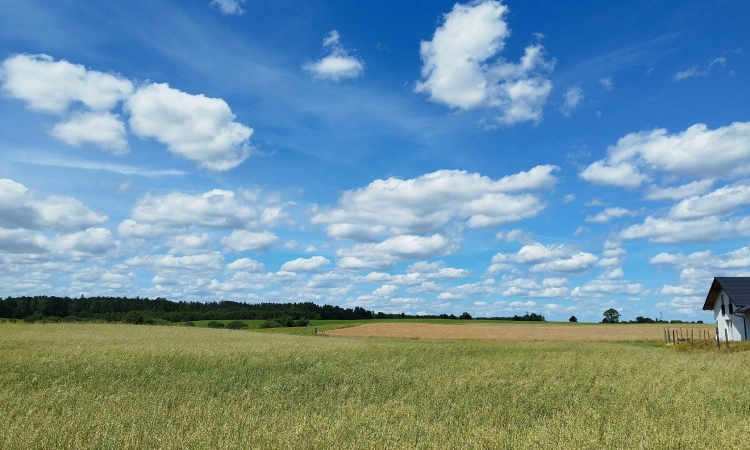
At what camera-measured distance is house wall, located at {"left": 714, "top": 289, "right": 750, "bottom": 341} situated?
4619 cm

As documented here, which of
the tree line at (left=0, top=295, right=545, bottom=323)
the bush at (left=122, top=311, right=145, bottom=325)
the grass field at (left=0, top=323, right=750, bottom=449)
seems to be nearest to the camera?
the grass field at (left=0, top=323, right=750, bottom=449)

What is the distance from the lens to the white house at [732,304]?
150ft

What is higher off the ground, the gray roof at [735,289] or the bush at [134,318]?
the gray roof at [735,289]

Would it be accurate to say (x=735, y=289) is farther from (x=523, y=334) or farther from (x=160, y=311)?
(x=160, y=311)

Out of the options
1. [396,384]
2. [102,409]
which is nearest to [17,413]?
[102,409]

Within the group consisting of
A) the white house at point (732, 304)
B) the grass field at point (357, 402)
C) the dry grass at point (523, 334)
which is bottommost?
the grass field at point (357, 402)

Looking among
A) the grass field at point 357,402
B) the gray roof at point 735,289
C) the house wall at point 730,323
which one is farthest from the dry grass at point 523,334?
the grass field at point 357,402

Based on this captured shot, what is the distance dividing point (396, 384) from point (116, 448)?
31.5 ft

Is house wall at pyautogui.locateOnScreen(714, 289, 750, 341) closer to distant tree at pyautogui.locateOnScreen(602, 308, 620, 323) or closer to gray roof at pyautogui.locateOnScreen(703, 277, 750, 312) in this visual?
gray roof at pyautogui.locateOnScreen(703, 277, 750, 312)

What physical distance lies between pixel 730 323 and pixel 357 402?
1861 inches

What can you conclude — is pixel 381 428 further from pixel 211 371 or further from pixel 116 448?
pixel 211 371

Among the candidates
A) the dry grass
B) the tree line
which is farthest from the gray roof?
the tree line

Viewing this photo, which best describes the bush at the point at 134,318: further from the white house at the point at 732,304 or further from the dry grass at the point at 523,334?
the white house at the point at 732,304

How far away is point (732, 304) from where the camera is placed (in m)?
46.9
